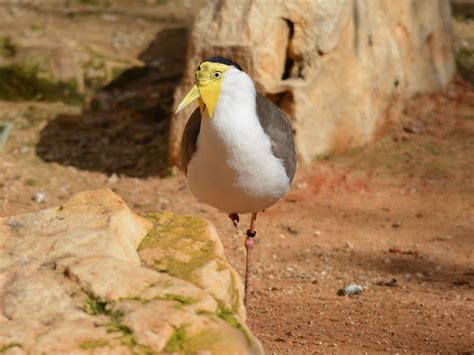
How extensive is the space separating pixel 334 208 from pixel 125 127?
2.71 meters

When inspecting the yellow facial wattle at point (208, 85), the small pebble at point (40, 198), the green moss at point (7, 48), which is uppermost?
the yellow facial wattle at point (208, 85)

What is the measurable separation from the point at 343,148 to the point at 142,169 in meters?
1.83

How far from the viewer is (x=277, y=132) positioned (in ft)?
16.7

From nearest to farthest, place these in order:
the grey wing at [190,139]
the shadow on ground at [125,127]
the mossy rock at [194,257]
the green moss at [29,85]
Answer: the mossy rock at [194,257], the grey wing at [190,139], the shadow on ground at [125,127], the green moss at [29,85]

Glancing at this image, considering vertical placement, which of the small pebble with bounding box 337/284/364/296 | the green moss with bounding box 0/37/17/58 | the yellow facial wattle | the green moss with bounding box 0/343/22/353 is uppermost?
the yellow facial wattle

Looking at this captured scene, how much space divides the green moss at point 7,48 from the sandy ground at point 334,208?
22.4 inches

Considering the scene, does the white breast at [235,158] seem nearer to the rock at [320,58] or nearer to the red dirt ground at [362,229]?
the red dirt ground at [362,229]

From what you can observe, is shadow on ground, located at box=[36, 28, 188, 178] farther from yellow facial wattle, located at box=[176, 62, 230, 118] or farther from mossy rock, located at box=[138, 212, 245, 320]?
mossy rock, located at box=[138, 212, 245, 320]

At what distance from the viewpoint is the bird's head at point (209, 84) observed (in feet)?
15.0

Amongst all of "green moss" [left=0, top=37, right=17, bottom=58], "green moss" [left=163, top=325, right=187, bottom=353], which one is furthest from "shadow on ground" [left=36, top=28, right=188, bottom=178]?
"green moss" [left=163, top=325, right=187, bottom=353]

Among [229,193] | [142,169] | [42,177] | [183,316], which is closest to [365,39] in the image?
[142,169]

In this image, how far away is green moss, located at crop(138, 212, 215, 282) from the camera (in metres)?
3.86

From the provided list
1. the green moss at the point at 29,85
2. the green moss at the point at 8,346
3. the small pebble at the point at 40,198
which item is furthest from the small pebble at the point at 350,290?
the green moss at the point at 29,85

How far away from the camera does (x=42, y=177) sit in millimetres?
8172
